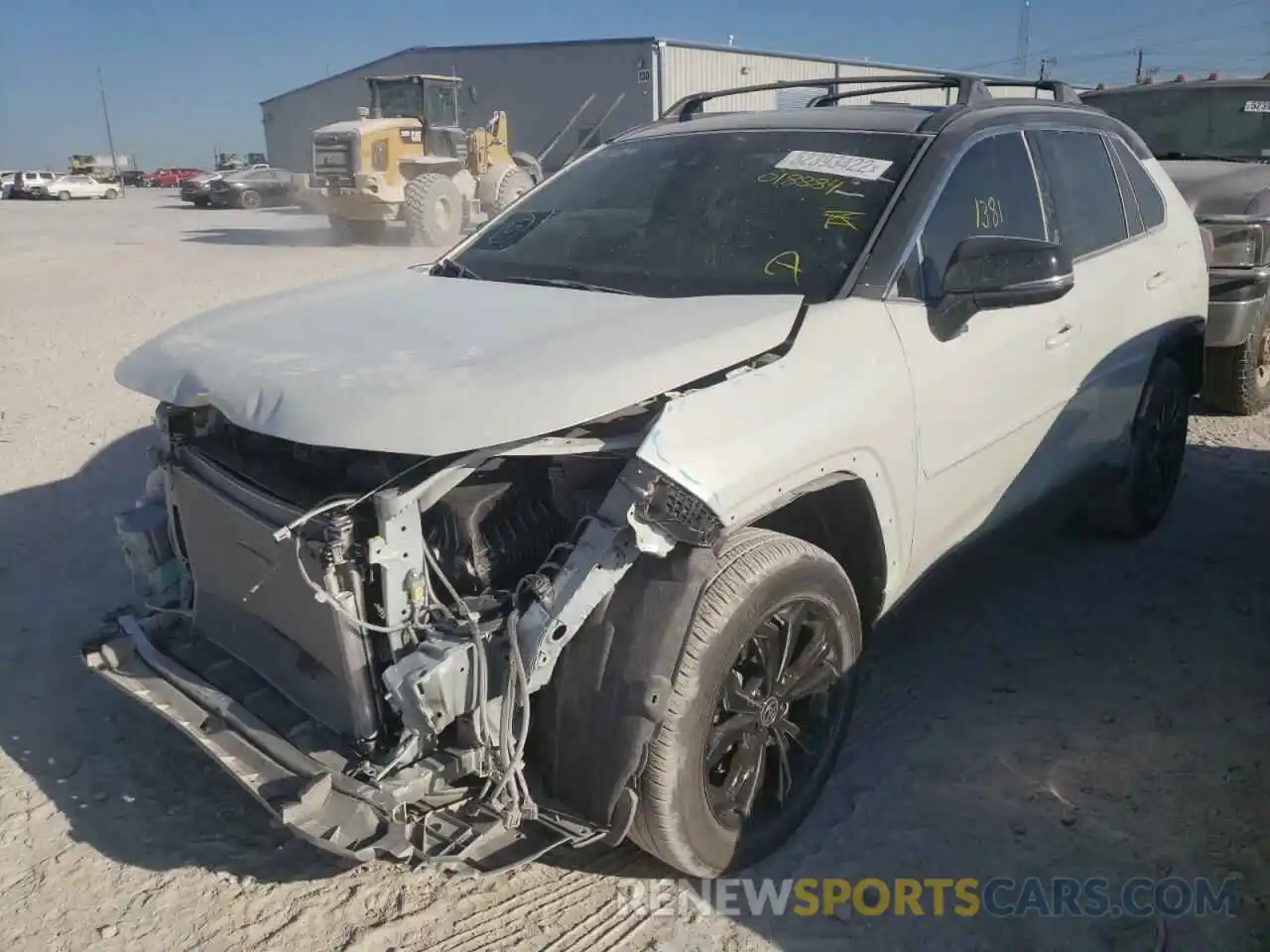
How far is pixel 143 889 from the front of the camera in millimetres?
2703

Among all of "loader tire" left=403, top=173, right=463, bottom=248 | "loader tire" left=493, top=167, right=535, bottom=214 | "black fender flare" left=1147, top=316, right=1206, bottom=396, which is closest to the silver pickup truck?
"black fender flare" left=1147, top=316, right=1206, bottom=396

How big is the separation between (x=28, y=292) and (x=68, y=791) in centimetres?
1156

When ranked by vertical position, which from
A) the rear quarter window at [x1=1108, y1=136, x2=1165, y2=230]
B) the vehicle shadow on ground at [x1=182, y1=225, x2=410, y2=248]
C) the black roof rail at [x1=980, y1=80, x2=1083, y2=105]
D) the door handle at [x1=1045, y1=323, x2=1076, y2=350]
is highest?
the black roof rail at [x1=980, y1=80, x2=1083, y2=105]

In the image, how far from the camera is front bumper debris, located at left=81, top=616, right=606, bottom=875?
7.32 ft

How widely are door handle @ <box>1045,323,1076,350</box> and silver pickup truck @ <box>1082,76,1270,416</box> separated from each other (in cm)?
224

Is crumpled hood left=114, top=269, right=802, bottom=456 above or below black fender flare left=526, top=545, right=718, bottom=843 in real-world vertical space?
above

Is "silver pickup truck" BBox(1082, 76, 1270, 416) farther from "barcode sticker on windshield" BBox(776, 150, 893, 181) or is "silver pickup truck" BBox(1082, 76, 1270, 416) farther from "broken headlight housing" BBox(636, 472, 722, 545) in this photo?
"broken headlight housing" BBox(636, 472, 722, 545)

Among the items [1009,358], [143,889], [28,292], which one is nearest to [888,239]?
[1009,358]

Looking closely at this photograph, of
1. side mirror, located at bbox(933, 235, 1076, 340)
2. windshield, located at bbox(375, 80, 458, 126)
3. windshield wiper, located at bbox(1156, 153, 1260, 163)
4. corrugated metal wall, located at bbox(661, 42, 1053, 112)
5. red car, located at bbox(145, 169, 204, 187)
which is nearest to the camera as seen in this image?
side mirror, located at bbox(933, 235, 1076, 340)

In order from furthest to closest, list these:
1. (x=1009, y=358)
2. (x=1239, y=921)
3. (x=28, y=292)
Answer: (x=28, y=292), (x=1009, y=358), (x=1239, y=921)

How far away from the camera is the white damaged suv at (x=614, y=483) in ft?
7.50

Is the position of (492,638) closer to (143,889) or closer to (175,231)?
(143,889)

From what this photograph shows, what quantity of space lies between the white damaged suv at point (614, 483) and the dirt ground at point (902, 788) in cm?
31

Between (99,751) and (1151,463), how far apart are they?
421 centimetres
